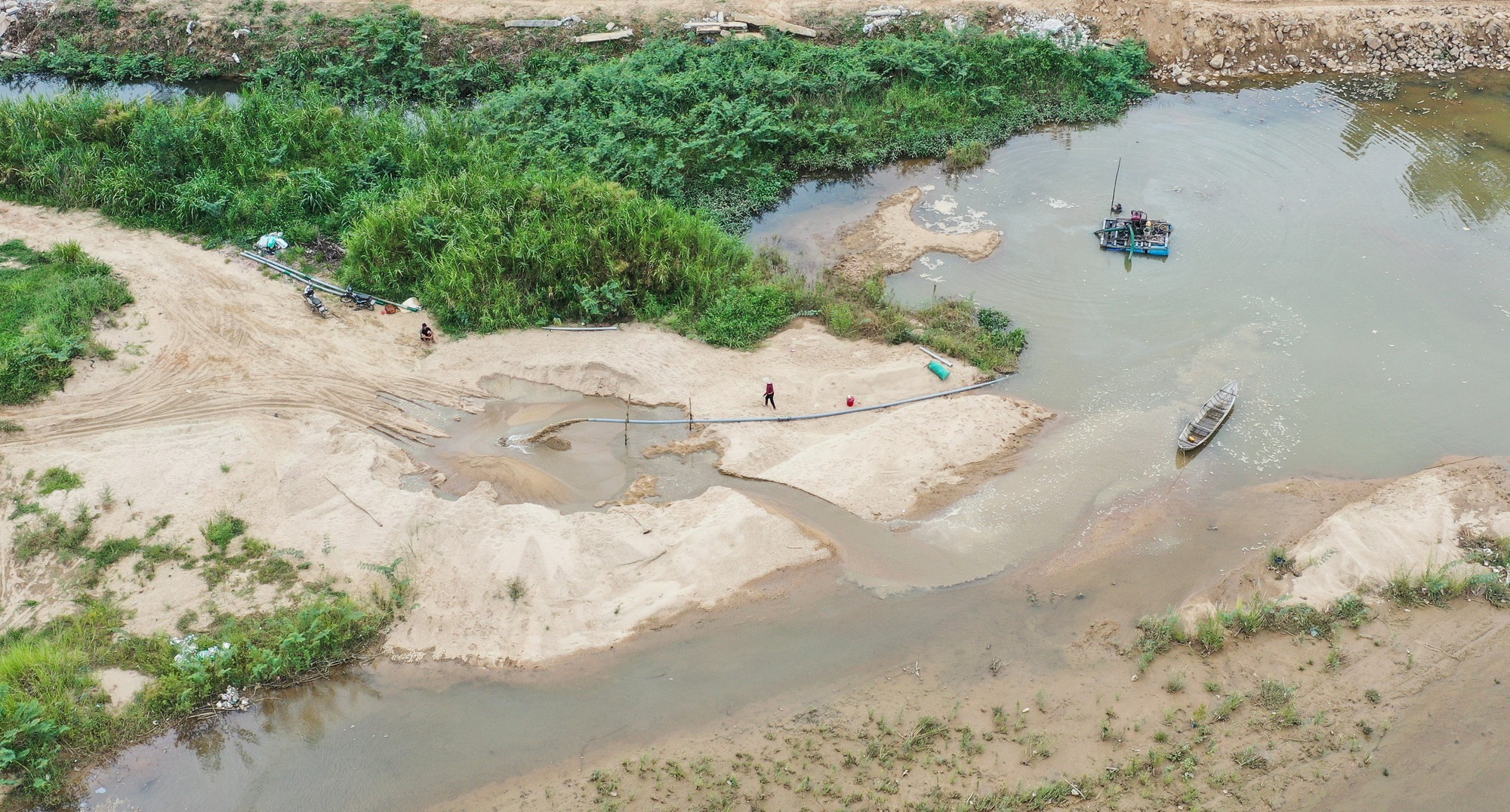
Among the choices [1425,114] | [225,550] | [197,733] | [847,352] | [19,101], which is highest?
[1425,114]

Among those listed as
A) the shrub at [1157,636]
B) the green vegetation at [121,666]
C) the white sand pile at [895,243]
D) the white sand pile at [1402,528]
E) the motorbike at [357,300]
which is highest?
the white sand pile at [895,243]

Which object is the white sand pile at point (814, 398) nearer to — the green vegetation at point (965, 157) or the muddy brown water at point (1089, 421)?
the muddy brown water at point (1089, 421)

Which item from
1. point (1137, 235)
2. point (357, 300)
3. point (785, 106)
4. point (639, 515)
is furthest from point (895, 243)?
point (357, 300)

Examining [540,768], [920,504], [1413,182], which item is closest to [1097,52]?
[1413,182]

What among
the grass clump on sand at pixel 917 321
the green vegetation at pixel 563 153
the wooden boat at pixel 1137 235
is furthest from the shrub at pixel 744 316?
the wooden boat at pixel 1137 235

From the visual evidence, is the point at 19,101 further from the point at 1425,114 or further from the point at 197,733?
the point at 1425,114

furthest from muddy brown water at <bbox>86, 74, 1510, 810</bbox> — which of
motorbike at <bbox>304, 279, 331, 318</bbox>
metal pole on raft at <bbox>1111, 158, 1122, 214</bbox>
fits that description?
motorbike at <bbox>304, 279, 331, 318</bbox>

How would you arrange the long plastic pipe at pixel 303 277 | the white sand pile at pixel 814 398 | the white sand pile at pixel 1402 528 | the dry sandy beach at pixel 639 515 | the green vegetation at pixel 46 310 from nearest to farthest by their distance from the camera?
the dry sandy beach at pixel 639 515 < the white sand pile at pixel 1402 528 < the white sand pile at pixel 814 398 < the green vegetation at pixel 46 310 < the long plastic pipe at pixel 303 277
